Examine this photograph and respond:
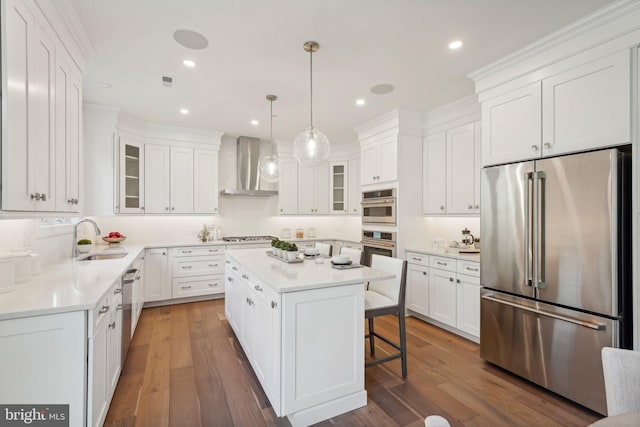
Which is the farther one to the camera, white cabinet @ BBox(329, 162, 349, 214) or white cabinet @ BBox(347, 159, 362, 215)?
white cabinet @ BBox(329, 162, 349, 214)

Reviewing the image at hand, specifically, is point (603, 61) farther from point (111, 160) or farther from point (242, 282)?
point (111, 160)

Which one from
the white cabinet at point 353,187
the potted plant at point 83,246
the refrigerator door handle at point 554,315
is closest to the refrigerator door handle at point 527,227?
the refrigerator door handle at point 554,315

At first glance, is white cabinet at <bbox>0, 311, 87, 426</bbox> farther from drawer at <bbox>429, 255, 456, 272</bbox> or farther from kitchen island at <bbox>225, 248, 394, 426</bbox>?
drawer at <bbox>429, 255, 456, 272</bbox>

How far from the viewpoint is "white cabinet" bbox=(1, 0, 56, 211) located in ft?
4.64

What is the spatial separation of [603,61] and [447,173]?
6.13 feet

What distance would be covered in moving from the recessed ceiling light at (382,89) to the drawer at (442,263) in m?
2.05

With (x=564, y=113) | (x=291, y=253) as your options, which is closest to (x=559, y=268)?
(x=564, y=113)

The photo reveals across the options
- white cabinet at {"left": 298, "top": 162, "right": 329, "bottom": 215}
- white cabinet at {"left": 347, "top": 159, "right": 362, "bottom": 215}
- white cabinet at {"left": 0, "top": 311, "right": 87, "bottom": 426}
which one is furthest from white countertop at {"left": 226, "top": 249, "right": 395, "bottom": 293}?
white cabinet at {"left": 298, "top": 162, "right": 329, "bottom": 215}

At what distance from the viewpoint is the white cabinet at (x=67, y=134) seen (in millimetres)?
1989

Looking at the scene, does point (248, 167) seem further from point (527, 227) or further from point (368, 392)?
point (527, 227)

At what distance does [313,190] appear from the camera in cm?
579

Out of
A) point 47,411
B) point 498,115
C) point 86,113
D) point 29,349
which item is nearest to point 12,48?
point 29,349

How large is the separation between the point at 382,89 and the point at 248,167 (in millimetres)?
2850

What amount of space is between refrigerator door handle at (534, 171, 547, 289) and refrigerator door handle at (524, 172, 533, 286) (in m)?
0.05
